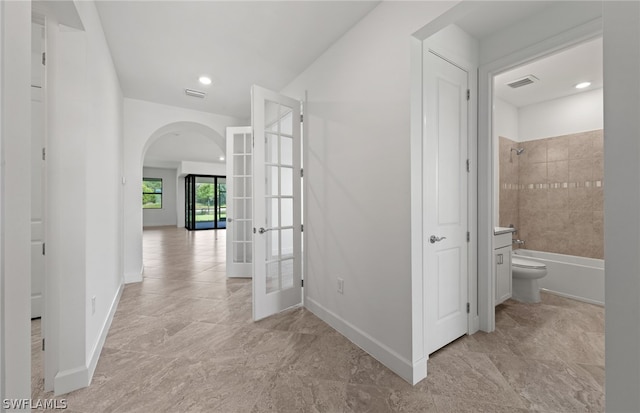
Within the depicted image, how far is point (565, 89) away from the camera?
136 inches

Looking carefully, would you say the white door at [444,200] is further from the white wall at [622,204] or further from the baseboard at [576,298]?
the baseboard at [576,298]

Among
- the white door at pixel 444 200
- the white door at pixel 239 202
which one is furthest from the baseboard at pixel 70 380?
the white door at pixel 239 202

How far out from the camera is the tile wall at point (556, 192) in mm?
3418

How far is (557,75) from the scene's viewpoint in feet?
10.2

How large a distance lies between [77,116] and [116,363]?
1.71 metres

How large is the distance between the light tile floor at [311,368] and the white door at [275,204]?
0.83 feet

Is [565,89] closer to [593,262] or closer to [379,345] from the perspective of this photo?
[593,262]

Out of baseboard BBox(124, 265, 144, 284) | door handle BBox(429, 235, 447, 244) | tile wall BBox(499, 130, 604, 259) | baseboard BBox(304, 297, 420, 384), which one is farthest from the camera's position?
baseboard BBox(124, 265, 144, 284)

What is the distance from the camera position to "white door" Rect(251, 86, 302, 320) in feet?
8.59

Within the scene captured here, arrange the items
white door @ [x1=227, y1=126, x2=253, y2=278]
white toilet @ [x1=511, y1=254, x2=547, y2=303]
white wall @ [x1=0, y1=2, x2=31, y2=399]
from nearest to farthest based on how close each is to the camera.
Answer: white wall @ [x1=0, y1=2, x2=31, y2=399]
white toilet @ [x1=511, y1=254, x2=547, y2=303]
white door @ [x1=227, y1=126, x2=253, y2=278]

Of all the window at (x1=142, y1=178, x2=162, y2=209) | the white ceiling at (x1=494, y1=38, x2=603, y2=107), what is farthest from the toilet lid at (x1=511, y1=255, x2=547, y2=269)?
the window at (x1=142, y1=178, x2=162, y2=209)

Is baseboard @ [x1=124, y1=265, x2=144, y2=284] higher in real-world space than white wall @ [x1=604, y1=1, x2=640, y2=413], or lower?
lower

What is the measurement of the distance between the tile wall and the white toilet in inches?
34.1

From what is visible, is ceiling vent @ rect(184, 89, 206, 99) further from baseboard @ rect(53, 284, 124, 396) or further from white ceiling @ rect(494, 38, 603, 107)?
white ceiling @ rect(494, 38, 603, 107)
